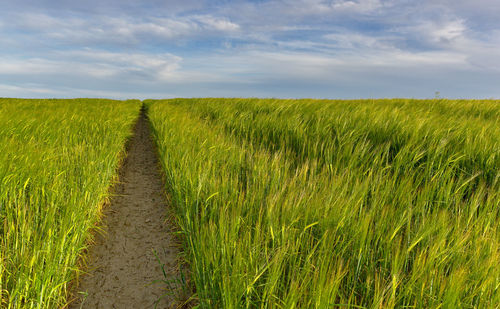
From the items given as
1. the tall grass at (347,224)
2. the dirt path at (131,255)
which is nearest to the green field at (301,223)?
the tall grass at (347,224)

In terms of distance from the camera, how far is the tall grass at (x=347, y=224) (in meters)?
1.25

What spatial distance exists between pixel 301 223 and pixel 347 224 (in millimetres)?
253

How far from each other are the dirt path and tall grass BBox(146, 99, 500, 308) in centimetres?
29

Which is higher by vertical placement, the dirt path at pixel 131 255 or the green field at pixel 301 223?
the green field at pixel 301 223

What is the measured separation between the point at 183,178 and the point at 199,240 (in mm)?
979

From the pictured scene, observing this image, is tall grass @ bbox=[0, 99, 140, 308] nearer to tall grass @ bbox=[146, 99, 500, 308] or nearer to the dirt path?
the dirt path

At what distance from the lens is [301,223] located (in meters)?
1.69

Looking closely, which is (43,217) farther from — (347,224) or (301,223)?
(347,224)

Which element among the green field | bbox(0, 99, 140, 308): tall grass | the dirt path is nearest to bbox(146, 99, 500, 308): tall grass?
the green field

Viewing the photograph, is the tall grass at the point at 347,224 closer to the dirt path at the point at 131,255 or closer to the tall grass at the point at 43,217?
the dirt path at the point at 131,255

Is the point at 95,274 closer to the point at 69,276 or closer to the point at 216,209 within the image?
the point at 69,276

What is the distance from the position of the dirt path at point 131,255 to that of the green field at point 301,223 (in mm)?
138

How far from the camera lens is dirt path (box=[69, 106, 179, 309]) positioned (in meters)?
1.80

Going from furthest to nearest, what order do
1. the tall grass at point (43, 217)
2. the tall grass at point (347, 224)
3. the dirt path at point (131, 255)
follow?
the dirt path at point (131, 255), the tall grass at point (43, 217), the tall grass at point (347, 224)
